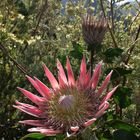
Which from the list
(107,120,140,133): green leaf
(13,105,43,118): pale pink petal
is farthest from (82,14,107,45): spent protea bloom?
(107,120,140,133): green leaf

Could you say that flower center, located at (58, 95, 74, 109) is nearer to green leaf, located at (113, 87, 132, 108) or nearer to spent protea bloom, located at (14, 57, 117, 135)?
spent protea bloom, located at (14, 57, 117, 135)

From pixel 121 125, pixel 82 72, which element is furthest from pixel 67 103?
pixel 121 125

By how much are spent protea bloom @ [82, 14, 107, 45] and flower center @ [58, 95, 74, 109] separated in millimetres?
337

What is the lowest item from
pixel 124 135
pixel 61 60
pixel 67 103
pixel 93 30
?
pixel 124 135

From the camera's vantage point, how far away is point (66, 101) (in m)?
1.53

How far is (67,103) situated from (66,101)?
0.04 feet

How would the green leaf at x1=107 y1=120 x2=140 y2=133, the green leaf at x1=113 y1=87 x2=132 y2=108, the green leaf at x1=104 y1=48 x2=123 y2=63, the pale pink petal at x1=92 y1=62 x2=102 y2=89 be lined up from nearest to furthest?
the green leaf at x1=107 y1=120 x2=140 y2=133 < the pale pink petal at x1=92 y1=62 x2=102 y2=89 < the green leaf at x1=113 y1=87 x2=132 y2=108 < the green leaf at x1=104 y1=48 x2=123 y2=63

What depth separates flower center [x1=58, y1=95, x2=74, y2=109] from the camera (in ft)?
5.00

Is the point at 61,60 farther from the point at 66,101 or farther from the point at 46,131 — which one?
the point at 46,131

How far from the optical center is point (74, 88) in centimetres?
163

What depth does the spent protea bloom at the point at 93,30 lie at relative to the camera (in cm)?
179

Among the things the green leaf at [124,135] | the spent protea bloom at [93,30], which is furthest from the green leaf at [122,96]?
the green leaf at [124,135]

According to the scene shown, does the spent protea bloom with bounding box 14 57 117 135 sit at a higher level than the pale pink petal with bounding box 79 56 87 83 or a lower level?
lower

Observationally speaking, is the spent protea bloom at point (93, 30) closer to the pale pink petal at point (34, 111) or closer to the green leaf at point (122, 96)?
the green leaf at point (122, 96)
